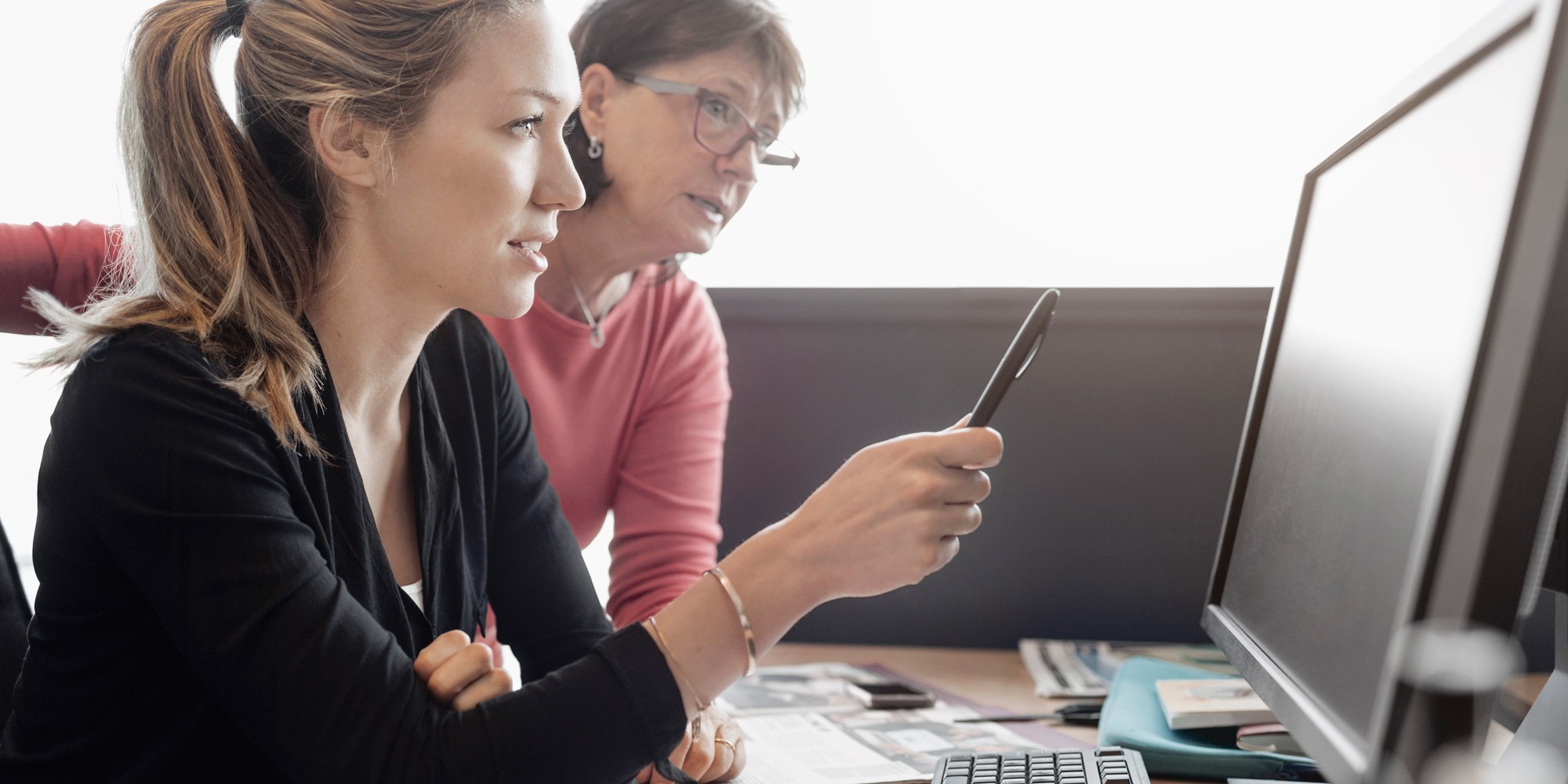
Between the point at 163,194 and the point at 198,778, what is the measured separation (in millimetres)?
427

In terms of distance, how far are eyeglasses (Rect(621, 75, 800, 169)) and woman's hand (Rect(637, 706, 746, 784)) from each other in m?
0.72

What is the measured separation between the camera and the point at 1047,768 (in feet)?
2.60

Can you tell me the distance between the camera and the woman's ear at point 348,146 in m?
0.86

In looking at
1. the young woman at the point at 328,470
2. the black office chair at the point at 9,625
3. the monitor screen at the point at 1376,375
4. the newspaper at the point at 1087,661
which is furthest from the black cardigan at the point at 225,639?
the newspaper at the point at 1087,661

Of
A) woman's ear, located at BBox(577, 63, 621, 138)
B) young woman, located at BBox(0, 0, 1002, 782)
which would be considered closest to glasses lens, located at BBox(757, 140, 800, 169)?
woman's ear, located at BBox(577, 63, 621, 138)

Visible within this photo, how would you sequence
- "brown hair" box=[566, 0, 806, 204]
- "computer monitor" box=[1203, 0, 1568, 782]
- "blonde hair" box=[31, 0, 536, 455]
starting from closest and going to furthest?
"computer monitor" box=[1203, 0, 1568, 782], "blonde hair" box=[31, 0, 536, 455], "brown hair" box=[566, 0, 806, 204]

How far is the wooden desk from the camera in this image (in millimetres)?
1238

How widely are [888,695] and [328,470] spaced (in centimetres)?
63

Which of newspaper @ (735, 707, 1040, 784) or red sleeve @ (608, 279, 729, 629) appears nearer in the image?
newspaper @ (735, 707, 1040, 784)

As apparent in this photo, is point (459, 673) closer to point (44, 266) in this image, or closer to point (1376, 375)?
point (1376, 375)

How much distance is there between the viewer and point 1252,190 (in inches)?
62.5

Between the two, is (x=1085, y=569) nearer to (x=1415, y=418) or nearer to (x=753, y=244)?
(x=753, y=244)

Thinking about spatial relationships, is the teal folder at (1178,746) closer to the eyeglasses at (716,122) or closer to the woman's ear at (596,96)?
the eyeglasses at (716,122)

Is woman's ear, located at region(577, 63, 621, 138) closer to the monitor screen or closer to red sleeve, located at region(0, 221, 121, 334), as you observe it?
red sleeve, located at region(0, 221, 121, 334)
